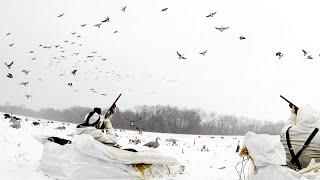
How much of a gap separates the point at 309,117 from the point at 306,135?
0.32 m

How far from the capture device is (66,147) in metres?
9.30

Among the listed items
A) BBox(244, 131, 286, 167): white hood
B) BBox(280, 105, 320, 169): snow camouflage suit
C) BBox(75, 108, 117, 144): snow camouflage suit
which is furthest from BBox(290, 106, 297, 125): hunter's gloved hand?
BBox(75, 108, 117, 144): snow camouflage suit

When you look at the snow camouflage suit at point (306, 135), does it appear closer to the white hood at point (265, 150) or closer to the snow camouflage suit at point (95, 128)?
the white hood at point (265, 150)

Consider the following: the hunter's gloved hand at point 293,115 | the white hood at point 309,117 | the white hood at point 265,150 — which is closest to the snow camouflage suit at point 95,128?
the hunter's gloved hand at point 293,115

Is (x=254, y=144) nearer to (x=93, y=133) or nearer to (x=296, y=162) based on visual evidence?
(x=296, y=162)

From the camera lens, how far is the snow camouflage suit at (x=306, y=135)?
7.93 meters

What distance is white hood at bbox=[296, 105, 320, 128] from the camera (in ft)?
26.1

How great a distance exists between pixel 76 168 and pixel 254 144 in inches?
145

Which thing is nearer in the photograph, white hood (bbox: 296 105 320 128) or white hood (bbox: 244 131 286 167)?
white hood (bbox: 244 131 286 167)

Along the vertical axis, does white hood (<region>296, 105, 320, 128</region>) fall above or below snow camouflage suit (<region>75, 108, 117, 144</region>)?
above

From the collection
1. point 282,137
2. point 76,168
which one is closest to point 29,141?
point 76,168

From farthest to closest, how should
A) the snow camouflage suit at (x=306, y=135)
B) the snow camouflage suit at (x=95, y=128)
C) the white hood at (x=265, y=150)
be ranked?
the snow camouflage suit at (x=95, y=128) → the snow camouflage suit at (x=306, y=135) → the white hood at (x=265, y=150)

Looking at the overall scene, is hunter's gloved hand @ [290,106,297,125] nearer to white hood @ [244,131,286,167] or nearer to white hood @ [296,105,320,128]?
white hood @ [296,105,320,128]

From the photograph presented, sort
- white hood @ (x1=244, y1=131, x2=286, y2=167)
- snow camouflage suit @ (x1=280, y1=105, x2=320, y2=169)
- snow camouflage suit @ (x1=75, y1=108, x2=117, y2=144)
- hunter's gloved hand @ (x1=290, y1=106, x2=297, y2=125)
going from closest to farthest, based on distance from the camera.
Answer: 1. white hood @ (x1=244, y1=131, x2=286, y2=167)
2. snow camouflage suit @ (x1=280, y1=105, x2=320, y2=169)
3. hunter's gloved hand @ (x1=290, y1=106, x2=297, y2=125)
4. snow camouflage suit @ (x1=75, y1=108, x2=117, y2=144)
